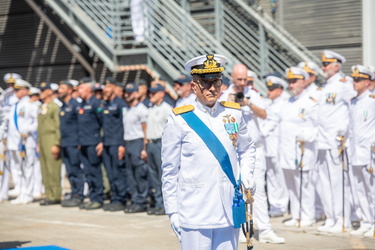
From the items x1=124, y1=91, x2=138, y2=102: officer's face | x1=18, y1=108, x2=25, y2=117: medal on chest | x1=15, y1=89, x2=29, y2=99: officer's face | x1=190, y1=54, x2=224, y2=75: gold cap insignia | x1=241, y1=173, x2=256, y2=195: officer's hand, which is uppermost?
x1=15, y1=89, x2=29, y2=99: officer's face

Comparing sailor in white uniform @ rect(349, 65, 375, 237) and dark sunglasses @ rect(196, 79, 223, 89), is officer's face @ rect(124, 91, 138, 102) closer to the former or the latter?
sailor in white uniform @ rect(349, 65, 375, 237)

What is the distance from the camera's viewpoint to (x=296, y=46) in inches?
572

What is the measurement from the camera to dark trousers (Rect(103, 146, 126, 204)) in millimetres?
12852

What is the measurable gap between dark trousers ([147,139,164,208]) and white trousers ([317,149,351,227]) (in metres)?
2.78

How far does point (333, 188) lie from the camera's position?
1047 cm

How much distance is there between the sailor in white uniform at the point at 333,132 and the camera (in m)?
10.2

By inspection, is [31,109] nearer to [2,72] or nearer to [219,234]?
[2,72]

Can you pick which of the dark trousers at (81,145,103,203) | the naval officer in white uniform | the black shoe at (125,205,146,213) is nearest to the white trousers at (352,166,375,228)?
the black shoe at (125,205,146,213)

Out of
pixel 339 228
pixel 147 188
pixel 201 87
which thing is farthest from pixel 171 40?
pixel 201 87

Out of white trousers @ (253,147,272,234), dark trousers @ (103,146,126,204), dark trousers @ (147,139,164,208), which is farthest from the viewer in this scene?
dark trousers @ (103,146,126,204)

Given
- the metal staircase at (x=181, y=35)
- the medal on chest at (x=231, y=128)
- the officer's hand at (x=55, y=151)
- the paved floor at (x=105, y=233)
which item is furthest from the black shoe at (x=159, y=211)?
the medal on chest at (x=231, y=128)

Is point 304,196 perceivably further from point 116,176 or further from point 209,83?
point 209,83

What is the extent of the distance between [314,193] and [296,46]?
14.0ft

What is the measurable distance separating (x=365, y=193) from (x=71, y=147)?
18.8ft
